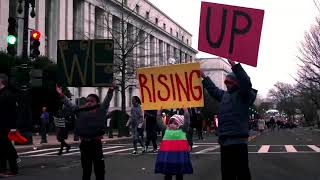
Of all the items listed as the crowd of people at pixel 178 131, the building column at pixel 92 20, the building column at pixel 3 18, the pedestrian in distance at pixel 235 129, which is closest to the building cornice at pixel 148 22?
the building column at pixel 92 20

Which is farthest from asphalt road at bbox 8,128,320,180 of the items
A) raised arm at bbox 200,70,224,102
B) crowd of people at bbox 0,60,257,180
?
raised arm at bbox 200,70,224,102


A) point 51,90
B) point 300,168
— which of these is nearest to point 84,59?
point 300,168

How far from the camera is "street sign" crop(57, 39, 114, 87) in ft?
32.5

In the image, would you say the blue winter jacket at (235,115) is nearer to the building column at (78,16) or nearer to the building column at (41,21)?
the building column at (41,21)

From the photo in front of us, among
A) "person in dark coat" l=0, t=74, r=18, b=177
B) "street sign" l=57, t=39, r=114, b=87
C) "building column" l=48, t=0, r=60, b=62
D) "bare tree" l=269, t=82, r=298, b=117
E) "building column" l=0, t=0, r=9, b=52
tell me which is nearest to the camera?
"street sign" l=57, t=39, r=114, b=87

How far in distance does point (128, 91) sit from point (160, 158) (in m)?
65.8

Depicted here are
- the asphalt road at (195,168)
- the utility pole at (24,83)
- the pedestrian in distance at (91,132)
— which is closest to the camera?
the pedestrian in distance at (91,132)

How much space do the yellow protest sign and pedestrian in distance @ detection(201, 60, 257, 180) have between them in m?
1.40

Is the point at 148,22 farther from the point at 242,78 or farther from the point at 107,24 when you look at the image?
the point at 242,78

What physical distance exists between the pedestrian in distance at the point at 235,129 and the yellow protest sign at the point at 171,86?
4.60ft

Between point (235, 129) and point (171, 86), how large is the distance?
1959 millimetres

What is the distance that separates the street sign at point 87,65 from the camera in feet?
32.5

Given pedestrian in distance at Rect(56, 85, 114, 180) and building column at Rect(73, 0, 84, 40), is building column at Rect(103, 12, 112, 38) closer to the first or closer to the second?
building column at Rect(73, 0, 84, 40)

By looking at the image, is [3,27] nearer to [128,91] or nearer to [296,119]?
[128,91]
